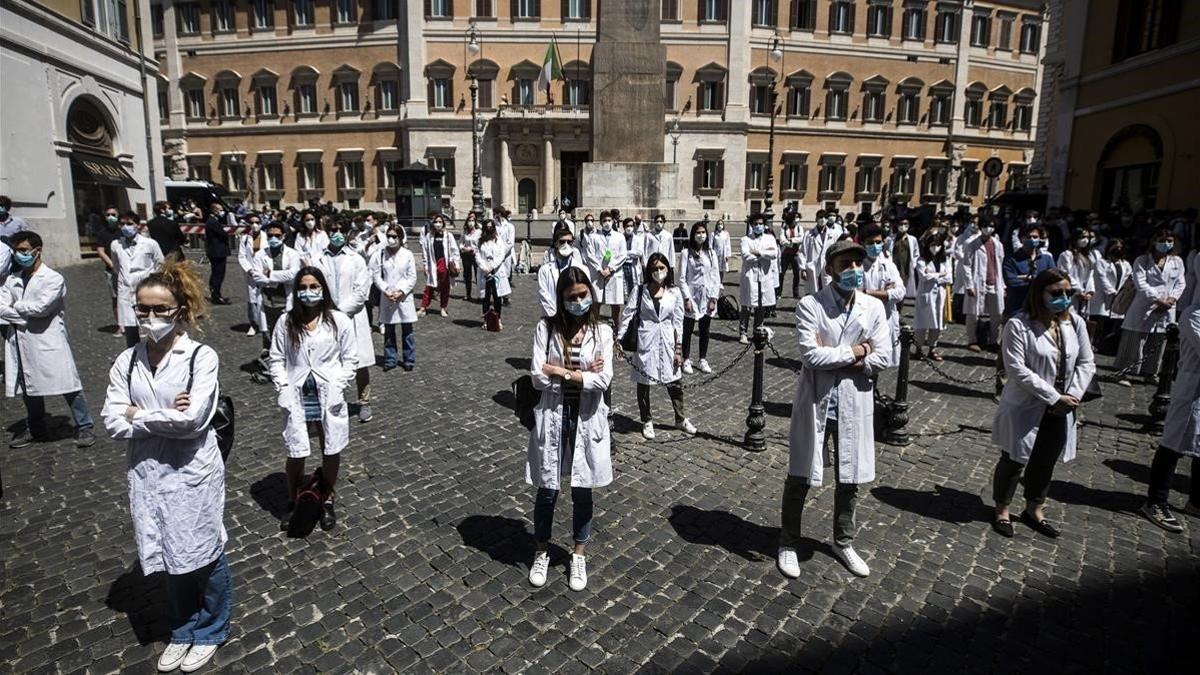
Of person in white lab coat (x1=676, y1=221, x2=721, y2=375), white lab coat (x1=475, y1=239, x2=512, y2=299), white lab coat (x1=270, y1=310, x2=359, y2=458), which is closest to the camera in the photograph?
white lab coat (x1=270, y1=310, x2=359, y2=458)

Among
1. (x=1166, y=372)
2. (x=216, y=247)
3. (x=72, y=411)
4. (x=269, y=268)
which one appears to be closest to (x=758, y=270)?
(x=1166, y=372)

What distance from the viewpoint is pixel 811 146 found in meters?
45.7

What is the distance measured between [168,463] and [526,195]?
4214 centimetres

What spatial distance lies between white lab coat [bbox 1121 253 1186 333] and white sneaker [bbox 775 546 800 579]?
788cm

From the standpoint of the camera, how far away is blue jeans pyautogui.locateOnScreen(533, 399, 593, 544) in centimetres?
383

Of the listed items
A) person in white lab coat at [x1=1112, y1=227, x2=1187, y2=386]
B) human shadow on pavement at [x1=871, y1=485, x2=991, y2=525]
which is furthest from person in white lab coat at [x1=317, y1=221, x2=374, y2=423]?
person in white lab coat at [x1=1112, y1=227, x2=1187, y2=386]

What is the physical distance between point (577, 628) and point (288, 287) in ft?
24.5

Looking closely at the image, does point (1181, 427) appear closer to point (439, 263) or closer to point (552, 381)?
point (552, 381)

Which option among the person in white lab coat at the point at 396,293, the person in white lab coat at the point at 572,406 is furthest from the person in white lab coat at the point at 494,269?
→ the person in white lab coat at the point at 572,406

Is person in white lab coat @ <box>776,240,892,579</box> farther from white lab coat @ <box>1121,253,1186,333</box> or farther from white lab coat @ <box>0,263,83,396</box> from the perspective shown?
white lab coat @ <box>1121,253,1186,333</box>

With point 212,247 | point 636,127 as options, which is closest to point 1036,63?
point 636,127

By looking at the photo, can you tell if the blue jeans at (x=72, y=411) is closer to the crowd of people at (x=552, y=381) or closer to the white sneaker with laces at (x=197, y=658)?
the crowd of people at (x=552, y=381)

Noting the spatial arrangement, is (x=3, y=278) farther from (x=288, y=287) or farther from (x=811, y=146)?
(x=811, y=146)

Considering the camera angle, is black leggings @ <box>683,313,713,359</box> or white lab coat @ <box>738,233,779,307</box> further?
white lab coat @ <box>738,233,779,307</box>
